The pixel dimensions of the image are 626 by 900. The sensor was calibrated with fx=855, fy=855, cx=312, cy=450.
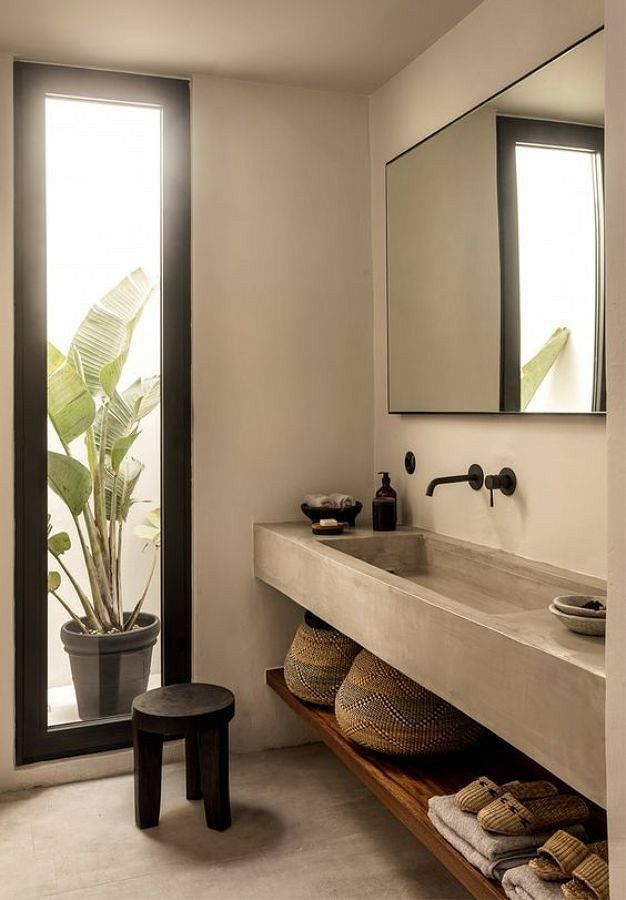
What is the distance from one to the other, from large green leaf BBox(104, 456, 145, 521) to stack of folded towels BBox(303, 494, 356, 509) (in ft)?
2.12

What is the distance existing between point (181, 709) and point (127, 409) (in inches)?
43.6

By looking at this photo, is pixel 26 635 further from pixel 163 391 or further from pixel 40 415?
pixel 163 391

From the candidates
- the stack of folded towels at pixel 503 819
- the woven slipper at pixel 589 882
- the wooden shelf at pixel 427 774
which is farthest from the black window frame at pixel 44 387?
the woven slipper at pixel 589 882

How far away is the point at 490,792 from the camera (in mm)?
2025

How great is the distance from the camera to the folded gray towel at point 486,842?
1.85m

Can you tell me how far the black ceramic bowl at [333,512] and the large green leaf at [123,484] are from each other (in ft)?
2.12

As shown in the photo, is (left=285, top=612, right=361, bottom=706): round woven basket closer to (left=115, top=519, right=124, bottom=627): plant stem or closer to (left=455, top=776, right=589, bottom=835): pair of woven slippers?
(left=115, top=519, right=124, bottom=627): plant stem

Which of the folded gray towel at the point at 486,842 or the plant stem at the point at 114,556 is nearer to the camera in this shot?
the folded gray towel at the point at 486,842

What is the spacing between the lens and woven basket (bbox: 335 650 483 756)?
92.4 inches

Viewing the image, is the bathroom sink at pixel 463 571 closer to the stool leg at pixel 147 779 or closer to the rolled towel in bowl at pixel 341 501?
the rolled towel in bowl at pixel 341 501

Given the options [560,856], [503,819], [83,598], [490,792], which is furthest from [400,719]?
[83,598]

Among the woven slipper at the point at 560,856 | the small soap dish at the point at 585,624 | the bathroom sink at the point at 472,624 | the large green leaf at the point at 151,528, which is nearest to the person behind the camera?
the bathroom sink at the point at 472,624

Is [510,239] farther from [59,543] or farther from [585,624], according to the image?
[59,543]

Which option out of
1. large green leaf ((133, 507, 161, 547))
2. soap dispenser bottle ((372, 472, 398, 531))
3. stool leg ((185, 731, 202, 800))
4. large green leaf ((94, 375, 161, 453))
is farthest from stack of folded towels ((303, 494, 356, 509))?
stool leg ((185, 731, 202, 800))
